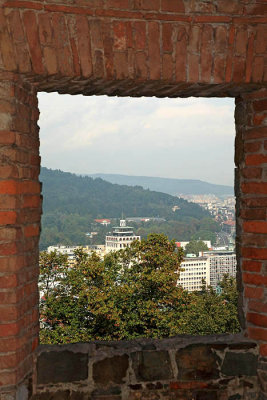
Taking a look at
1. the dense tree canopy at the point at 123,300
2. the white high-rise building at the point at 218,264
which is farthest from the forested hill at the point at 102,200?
the dense tree canopy at the point at 123,300

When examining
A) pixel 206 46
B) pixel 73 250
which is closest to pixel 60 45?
pixel 206 46

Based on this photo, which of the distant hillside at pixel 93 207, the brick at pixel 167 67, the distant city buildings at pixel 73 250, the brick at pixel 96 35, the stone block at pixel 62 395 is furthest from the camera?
the distant hillside at pixel 93 207

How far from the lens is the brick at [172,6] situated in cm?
240

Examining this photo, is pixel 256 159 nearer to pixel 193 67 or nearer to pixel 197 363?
pixel 193 67

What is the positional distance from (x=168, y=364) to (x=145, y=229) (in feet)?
204

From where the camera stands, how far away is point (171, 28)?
240 centimetres

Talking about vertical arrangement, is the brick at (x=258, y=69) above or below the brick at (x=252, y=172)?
above

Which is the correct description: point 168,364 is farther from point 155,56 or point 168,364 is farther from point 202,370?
point 155,56

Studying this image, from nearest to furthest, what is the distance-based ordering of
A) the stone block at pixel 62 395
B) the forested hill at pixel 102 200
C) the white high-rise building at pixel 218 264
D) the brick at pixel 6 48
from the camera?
1. the brick at pixel 6 48
2. the stone block at pixel 62 395
3. the white high-rise building at pixel 218 264
4. the forested hill at pixel 102 200

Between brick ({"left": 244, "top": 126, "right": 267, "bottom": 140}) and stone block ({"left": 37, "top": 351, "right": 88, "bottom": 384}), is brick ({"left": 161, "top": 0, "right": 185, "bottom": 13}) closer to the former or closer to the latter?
brick ({"left": 244, "top": 126, "right": 267, "bottom": 140})

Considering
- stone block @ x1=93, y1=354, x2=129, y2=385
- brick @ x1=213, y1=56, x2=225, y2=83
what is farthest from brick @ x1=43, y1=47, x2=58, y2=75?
stone block @ x1=93, y1=354, x2=129, y2=385

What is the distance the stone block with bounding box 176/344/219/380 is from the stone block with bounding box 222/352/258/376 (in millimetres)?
72

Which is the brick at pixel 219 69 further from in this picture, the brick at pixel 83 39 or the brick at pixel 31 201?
the brick at pixel 31 201

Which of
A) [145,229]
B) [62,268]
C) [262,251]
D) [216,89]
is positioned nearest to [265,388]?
[262,251]
